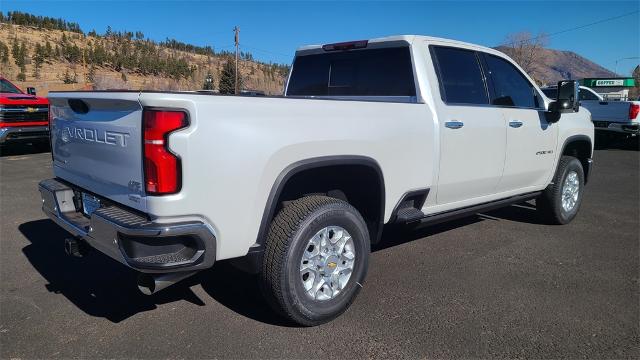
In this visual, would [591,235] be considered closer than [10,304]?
No

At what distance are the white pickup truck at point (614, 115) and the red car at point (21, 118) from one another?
13055mm

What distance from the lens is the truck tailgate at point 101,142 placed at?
2.60 metres

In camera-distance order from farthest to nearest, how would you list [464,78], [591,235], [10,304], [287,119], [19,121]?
[19,121] → [591,235] → [464,78] → [10,304] → [287,119]

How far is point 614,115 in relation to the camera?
1475cm

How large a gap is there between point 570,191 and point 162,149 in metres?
5.20

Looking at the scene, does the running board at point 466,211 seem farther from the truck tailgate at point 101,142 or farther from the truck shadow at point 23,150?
the truck shadow at point 23,150

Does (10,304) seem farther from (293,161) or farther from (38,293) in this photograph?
(293,161)

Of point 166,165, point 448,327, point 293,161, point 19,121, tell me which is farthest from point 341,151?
point 19,121

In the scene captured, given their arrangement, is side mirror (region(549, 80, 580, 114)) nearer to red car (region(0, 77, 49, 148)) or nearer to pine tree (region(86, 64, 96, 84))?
red car (region(0, 77, 49, 148))

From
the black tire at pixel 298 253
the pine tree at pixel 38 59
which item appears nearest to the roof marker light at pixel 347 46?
→ the black tire at pixel 298 253

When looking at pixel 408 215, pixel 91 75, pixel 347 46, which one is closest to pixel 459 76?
pixel 347 46

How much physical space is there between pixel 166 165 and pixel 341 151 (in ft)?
3.75

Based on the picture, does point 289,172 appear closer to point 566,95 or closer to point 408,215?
point 408,215

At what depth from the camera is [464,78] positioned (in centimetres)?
436
